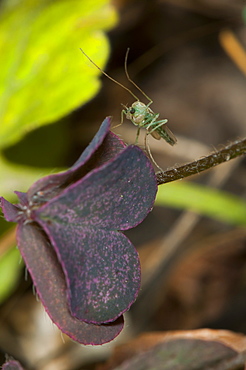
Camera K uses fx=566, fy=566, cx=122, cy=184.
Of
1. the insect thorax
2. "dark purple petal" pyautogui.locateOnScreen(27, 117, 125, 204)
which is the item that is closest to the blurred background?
the insect thorax

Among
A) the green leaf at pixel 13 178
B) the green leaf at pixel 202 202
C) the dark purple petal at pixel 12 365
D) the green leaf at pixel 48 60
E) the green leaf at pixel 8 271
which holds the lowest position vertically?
the green leaf at pixel 202 202

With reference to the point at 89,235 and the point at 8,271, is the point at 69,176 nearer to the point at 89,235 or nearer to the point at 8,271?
the point at 89,235

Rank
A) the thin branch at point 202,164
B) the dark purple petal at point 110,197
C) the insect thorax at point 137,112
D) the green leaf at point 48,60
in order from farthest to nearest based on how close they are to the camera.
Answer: the green leaf at point 48,60 → the insect thorax at point 137,112 → the thin branch at point 202,164 → the dark purple petal at point 110,197

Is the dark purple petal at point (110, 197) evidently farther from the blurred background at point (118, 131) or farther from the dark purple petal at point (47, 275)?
the blurred background at point (118, 131)

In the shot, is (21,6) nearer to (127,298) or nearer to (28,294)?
(28,294)

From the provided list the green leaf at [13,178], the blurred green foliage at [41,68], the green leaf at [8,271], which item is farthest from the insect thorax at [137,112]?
the green leaf at [8,271]

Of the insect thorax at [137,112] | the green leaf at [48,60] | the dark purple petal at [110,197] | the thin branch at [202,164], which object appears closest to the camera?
the dark purple petal at [110,197]

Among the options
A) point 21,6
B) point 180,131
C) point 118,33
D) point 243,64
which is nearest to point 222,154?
point 21,6
